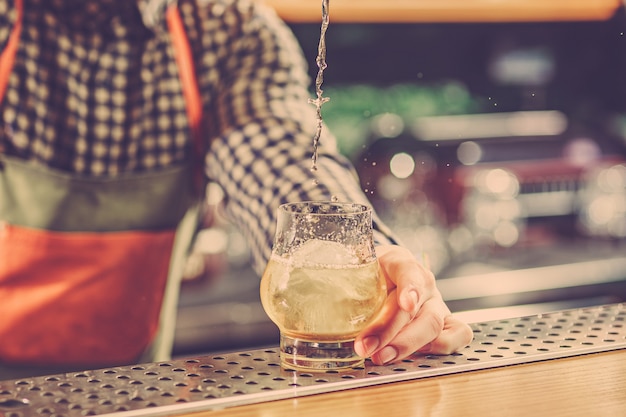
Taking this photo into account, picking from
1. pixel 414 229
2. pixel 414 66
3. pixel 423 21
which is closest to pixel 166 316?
pixel 414 229

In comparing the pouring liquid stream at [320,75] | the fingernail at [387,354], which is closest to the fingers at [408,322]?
the fingernail at [387,354]

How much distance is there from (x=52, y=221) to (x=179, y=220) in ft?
0.88

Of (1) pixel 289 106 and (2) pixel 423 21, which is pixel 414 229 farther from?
(1) pixel 289 106

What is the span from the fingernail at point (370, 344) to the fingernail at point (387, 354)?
0.07ft

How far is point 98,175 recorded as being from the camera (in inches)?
70.0

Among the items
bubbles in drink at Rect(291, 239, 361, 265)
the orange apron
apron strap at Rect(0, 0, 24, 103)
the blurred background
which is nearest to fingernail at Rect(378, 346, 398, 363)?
bubbles in drink at Rect(291, 239, 361, 265)

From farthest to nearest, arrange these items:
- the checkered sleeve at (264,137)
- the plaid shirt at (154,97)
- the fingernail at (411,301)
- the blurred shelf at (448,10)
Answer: the blurred shelf at (448,10) < the plaid shirt at (154,97) < the checkered sleeve at (264,137) < the fingernail at (411,301)

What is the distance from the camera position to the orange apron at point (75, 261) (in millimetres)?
1703

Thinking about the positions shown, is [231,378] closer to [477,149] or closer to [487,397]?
[487,397]

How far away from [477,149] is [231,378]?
2.30 meters

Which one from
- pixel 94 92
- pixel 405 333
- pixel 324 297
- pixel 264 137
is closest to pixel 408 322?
pixel 405 333

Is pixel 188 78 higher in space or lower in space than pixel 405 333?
higher

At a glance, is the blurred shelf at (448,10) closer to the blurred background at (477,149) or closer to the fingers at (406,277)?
the blurred background at (477,149)

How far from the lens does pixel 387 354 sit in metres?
1.07
